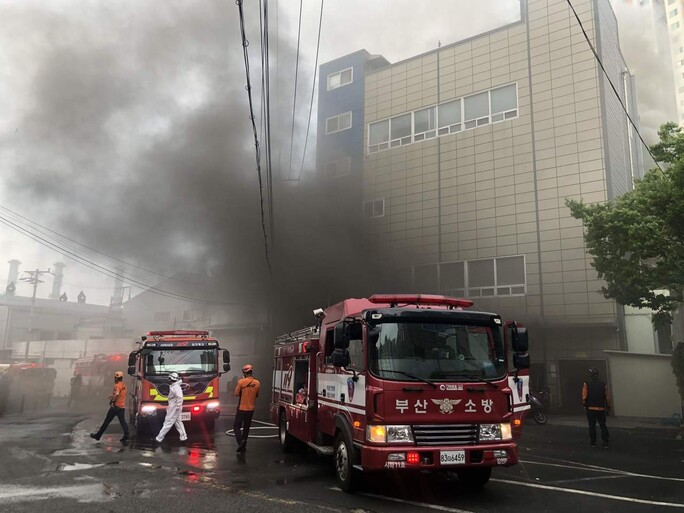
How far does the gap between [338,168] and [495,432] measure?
65.3ft

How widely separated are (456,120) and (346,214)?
622cm

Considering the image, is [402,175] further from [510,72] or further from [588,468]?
[588,468]

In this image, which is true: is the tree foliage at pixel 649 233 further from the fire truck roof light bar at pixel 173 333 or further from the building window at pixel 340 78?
the building window at pixel 340 78

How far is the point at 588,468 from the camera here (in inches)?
292

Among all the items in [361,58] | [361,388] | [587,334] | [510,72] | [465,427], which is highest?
[361,58]

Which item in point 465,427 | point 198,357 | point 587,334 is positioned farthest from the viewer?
point 587,334

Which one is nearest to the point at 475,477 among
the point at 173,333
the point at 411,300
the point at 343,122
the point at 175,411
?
the point at 411,300

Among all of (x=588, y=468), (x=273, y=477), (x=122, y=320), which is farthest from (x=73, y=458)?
(x=122, y=320)

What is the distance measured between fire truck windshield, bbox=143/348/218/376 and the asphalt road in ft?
6.22

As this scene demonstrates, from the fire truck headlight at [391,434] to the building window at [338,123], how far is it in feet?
68.8

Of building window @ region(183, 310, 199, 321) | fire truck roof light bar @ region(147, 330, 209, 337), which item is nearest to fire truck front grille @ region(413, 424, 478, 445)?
fire truck roof light bar @ region(147, 330, 209, 337)

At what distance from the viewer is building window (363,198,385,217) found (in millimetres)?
22484

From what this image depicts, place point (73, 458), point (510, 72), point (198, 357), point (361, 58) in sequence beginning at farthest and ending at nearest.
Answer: point (361, 58)
point (510, 72)
point (198, 357)
point (73, 458)

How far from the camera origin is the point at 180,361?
11.5 meters
